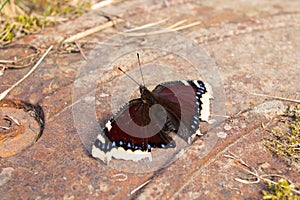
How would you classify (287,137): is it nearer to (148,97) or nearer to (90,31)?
(148,97)

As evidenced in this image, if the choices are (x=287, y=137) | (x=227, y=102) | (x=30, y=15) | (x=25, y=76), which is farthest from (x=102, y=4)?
(x=287, y=137)

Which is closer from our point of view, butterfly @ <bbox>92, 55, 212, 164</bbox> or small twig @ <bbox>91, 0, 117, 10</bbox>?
butterfly @ <bbox>92, 55, 212, 164</bbox>

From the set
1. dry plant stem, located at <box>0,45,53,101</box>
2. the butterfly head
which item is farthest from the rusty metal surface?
the butterfly head

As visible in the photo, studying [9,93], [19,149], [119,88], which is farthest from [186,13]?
[19,149]

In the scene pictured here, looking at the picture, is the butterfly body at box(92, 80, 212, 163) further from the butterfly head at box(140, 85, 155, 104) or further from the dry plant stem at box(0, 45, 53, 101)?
the dry plant stem at box(0, 45, 53, 101)

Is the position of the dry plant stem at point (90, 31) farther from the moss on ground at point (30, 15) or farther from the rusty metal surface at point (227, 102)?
the moss on ground at point (30, 15)

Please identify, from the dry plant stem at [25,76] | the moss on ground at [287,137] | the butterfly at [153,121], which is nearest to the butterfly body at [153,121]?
the butterfly at [153,121]
